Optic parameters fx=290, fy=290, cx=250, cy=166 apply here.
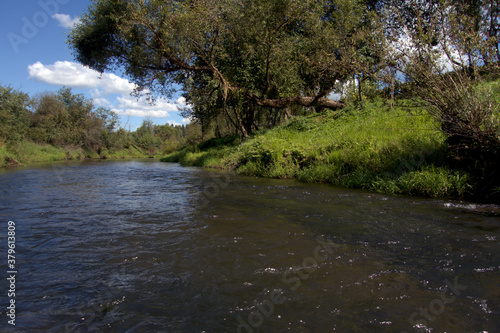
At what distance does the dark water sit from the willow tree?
10140 mm

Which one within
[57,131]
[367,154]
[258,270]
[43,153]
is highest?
[57,131]

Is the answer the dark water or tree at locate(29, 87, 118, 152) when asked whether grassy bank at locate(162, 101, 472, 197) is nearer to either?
the dark water

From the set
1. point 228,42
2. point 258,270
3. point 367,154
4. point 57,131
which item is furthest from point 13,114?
point 258,270

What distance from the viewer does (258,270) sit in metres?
3.23

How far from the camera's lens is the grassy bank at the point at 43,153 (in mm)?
25564

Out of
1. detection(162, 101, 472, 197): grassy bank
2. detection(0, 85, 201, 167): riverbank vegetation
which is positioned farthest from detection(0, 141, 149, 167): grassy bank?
detection(162, 101, 472, 197): grassy bank

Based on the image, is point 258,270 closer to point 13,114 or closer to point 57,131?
point 13,114

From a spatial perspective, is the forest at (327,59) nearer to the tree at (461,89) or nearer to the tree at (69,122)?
the tree at (461,89)

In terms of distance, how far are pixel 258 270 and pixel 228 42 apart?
17.8 m

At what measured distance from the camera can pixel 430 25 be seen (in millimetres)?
7227

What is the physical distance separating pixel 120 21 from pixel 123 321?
17.2 meters

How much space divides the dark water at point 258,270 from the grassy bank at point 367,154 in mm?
1533

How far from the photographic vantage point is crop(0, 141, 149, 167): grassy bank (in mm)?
25564

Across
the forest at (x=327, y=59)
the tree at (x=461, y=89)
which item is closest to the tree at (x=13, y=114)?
the forest at (x=327, y=59)
